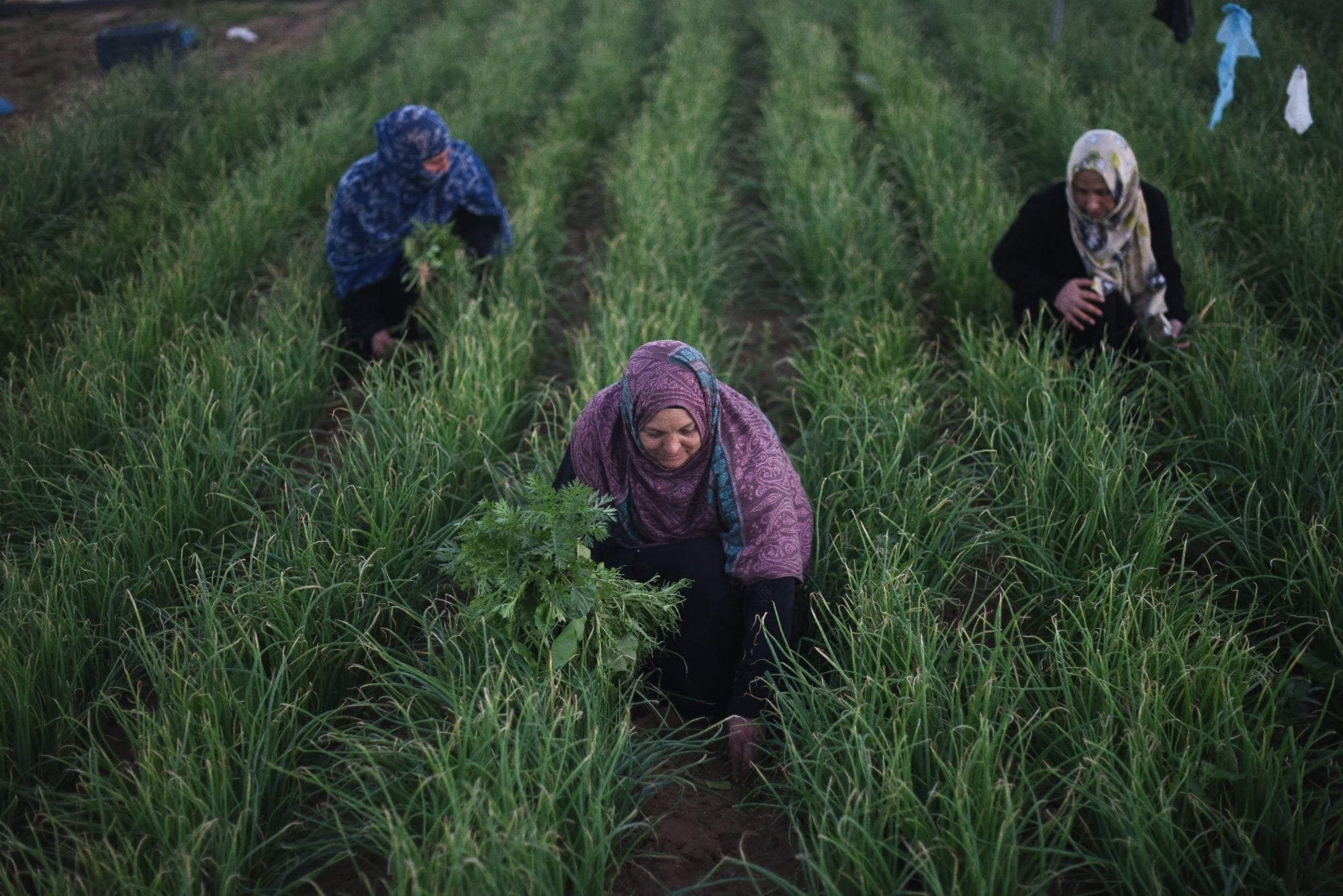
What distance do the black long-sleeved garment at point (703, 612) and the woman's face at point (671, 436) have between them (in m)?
0.23

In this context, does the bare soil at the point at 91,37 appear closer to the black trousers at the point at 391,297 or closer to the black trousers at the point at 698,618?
the black trousers at the point at 391,297

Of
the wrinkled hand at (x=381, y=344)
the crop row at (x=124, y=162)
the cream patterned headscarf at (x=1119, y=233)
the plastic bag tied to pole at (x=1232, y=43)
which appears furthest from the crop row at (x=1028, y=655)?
the crop row at (x=124, y=162)

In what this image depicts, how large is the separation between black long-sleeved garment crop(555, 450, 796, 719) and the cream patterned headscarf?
1811mm

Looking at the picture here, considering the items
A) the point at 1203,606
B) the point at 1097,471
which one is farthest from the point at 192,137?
the point at 1203,606

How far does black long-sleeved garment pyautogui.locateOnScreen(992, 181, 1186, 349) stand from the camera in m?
3.32

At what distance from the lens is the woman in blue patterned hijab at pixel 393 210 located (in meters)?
3.79

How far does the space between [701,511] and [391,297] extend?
2.24 meters

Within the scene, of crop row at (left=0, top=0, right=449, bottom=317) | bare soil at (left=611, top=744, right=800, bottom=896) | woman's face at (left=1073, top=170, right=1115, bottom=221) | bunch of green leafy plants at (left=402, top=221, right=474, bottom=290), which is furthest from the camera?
crop row at (left=0, top=0, right=449, bottom=317)

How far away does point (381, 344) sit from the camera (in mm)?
3721

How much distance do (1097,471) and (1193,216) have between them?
2.47 m

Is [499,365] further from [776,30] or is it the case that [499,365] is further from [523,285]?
[776,30]

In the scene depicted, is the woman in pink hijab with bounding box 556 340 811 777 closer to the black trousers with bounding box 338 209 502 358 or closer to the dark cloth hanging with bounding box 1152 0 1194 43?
the black trousers with bounding box 338 209 502 358

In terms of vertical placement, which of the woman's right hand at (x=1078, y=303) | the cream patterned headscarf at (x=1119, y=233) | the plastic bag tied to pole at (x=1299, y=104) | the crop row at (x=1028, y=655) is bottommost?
the crop row at (x=1028, y=655)

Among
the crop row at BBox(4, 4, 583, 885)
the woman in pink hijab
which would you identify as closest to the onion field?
the crop row at BBox(4, 4, 583, 885)
